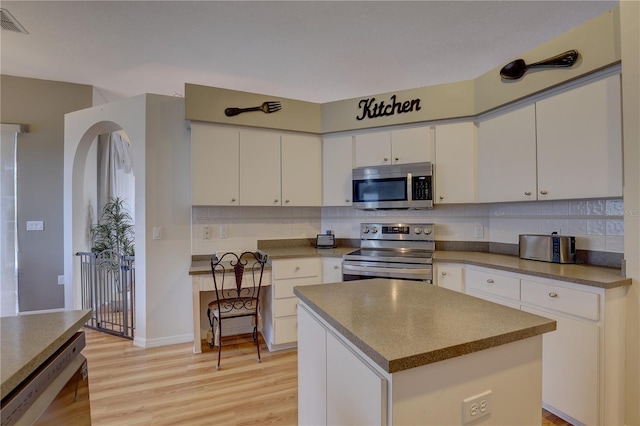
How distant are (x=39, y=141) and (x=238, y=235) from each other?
2.88 metres

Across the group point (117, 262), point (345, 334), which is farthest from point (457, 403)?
point (117, 262)

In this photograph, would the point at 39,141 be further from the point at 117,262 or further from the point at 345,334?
the point at 345,334

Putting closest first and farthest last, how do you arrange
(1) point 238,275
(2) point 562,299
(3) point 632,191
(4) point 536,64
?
1. (3) point 632,191
2. (2) point 562,299
3. (4) point 536,64
4. (1) point 238,275

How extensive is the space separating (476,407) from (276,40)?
3.05 metres

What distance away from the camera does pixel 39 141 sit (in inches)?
Answer: 151

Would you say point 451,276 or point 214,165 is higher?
point 214,165

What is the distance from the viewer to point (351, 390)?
3.23 feet

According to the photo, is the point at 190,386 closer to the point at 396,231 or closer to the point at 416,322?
the point at 416,322

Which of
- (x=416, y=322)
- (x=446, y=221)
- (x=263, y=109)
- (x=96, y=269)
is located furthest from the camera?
(x=96, y=269)

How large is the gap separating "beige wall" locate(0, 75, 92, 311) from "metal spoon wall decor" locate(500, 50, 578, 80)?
15.6 ft

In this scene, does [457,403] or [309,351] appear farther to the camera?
[309,351]

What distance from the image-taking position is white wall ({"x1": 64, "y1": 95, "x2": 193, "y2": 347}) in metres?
2.97

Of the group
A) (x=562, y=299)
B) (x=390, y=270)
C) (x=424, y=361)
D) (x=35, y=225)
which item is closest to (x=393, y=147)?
(x=390, y=270)

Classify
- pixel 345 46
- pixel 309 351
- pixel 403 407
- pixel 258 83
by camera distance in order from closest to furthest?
pixel 403 407
pixel 309 351
pixel 345 46
pixel 258 83
